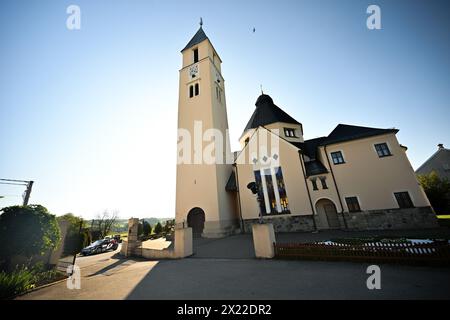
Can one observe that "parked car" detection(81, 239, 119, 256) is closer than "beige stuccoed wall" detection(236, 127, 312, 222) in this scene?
No

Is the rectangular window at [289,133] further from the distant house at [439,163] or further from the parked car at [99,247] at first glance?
the distant house at [439,163]

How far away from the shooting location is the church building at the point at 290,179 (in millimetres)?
16000

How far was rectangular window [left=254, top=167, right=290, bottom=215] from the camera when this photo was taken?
18.8 meters

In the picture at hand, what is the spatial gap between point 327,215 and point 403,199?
6.25m

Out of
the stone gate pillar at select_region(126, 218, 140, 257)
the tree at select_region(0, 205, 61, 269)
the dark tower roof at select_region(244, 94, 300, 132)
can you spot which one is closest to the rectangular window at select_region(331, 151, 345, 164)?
the dark tower roof at select_region(244, 94, 300, 132)

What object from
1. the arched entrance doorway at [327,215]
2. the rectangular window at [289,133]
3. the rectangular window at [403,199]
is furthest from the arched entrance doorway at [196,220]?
the rectangular window at [403,199]

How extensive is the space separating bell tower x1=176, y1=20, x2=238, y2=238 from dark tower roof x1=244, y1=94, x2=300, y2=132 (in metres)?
5.05

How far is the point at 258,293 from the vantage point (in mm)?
4852

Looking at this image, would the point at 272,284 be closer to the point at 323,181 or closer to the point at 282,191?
the point at 282,191

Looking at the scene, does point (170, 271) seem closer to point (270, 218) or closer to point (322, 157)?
point (270, 218)

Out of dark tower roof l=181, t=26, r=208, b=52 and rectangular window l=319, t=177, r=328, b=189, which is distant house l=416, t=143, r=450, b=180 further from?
dark tower roof l=181, t=26, r=208, b=52

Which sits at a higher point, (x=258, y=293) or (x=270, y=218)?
(x=270, y=218)
